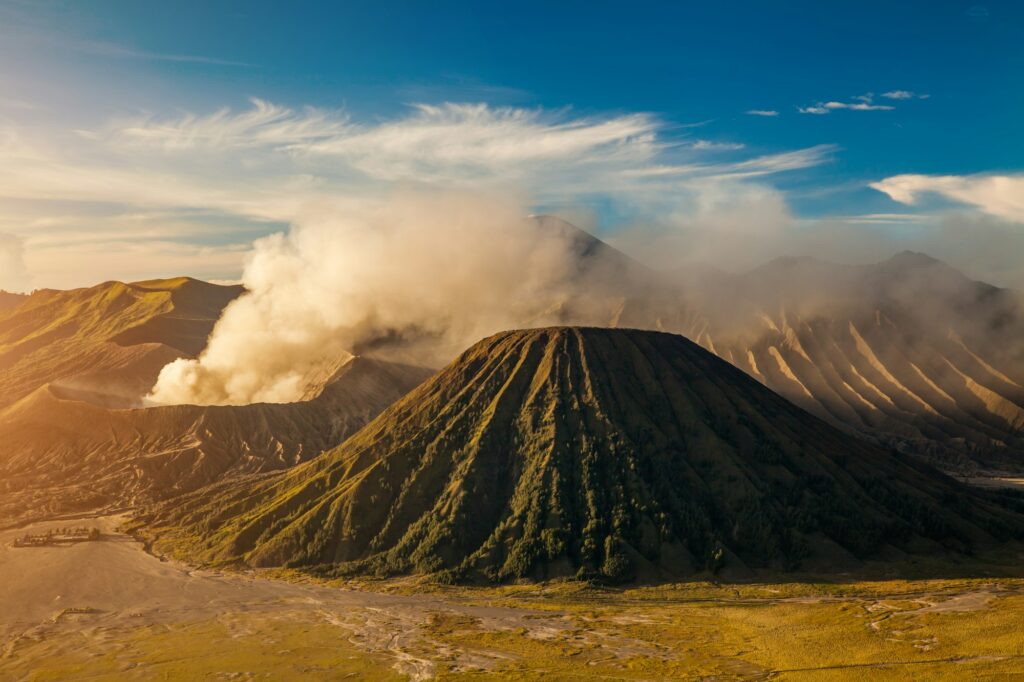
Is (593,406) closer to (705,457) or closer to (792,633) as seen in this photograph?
(705,457)

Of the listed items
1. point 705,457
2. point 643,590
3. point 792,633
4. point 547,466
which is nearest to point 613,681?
point 792,633

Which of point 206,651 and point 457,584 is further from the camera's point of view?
point 457,584

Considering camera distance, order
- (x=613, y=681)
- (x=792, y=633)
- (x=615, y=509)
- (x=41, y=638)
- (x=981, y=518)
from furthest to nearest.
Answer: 1. (x=981, y=518)
2. (x=615, y=509)
3. (x=41, y=638)
4. (x=792, y=633)
5. (x=613, y=681)

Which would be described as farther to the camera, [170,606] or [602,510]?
[602,510]

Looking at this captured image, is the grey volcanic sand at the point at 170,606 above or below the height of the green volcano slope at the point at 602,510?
below

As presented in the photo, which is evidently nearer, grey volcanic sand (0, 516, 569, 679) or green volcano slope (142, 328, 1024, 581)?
grey volcanic sand (0, 516, 569, 679)

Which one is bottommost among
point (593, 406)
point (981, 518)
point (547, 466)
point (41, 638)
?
point (41, 638)

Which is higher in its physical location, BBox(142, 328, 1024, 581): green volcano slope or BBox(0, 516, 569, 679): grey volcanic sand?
BBox(142, 328, 1024, 581): green volcano slope

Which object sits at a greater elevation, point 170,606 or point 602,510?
point 602,510

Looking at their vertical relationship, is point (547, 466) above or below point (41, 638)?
above

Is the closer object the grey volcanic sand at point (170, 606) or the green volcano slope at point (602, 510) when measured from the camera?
the grey volcanic sand at point (170, 606)

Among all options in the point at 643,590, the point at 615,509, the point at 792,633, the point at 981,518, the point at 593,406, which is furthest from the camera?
the point at 593,406
